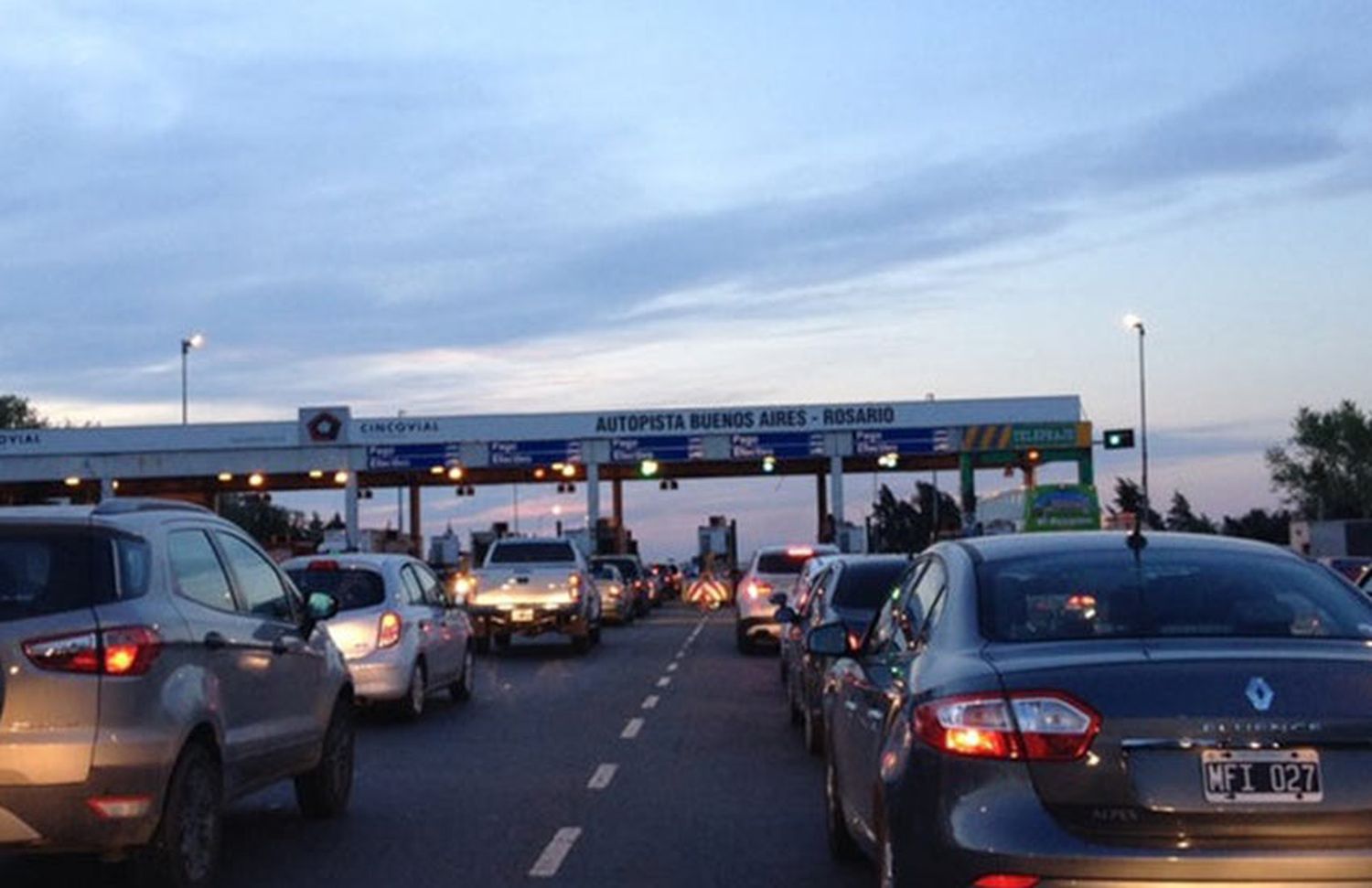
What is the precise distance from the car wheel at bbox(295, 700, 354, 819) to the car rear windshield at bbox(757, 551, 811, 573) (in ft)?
61.1

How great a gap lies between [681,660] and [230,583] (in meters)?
18.8

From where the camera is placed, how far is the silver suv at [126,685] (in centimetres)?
780

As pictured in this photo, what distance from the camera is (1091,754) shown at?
19.1ft

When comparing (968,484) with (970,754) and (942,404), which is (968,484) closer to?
(942,404)

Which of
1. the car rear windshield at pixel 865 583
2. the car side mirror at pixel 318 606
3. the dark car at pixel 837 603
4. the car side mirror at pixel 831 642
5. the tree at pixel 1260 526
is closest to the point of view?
the car side mirror at pixel 831 642

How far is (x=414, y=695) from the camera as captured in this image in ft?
59.3

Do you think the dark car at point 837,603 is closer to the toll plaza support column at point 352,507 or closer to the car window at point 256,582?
the car window at point 256,582

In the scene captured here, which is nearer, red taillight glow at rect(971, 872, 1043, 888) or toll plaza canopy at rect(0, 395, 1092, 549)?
red taillight glow at rect(971, 872, 1043, 888)

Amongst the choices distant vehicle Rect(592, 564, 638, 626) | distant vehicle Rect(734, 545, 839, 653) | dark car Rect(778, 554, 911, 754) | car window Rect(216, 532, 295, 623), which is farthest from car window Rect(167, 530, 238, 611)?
distant vehicle Rect(592, 564, 638, 626)

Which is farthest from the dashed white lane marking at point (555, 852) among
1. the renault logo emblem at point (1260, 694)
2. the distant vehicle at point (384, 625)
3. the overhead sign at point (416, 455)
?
the overhead sign at point (416, 455)

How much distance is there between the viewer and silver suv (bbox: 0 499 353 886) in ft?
25.6

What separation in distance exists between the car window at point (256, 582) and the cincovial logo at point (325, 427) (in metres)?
45.6

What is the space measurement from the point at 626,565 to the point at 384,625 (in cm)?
3015

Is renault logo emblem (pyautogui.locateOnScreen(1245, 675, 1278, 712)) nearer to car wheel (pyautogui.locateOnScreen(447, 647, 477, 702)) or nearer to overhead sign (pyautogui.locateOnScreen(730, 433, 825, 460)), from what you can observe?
car wheel (pyautogui.locateOnScreen(447, 647, 477, 702))
